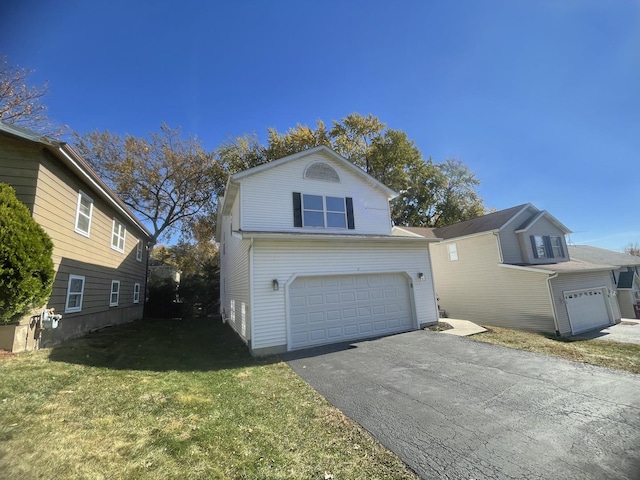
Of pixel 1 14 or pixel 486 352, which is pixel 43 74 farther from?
pixel 486 352

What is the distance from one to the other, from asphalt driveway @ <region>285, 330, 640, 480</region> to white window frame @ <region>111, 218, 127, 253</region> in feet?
34.9

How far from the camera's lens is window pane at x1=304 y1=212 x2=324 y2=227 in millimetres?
11609

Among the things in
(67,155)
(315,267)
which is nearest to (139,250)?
(67,155)

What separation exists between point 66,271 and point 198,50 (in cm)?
952

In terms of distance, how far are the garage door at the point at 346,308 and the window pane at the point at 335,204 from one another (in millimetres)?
3169

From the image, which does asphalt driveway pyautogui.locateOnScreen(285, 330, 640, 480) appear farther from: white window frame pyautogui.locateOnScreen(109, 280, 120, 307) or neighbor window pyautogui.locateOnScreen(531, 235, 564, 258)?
neighbor window pyautogui.locateOnScreen(531, 235, 564, 258)

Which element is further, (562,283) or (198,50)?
(562,283)

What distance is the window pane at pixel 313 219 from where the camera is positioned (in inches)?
457

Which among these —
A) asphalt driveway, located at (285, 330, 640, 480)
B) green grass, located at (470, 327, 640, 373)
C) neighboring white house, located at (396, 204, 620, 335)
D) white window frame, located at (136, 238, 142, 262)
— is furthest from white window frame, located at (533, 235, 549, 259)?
white window frame, located at (136, 238, 142, 262)

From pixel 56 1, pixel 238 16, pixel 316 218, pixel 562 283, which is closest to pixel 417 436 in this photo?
pixel 316 218

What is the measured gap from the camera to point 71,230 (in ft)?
29.7

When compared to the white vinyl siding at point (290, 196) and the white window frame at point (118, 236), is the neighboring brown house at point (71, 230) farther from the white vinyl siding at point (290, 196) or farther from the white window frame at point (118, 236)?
the white vinyl siding at point (290, 196)

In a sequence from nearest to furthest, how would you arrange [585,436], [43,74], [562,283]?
[585,436] → [43,74] → [562,283]

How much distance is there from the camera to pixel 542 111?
1304 centimetres
